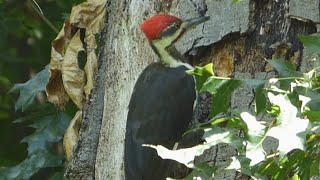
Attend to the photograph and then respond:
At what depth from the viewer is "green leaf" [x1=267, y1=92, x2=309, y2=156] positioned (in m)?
2.17

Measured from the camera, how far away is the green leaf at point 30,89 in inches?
151

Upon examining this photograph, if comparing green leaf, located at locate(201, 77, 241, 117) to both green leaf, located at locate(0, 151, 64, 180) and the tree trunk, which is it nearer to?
the tree trunk

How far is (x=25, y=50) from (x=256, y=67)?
2.16 meters

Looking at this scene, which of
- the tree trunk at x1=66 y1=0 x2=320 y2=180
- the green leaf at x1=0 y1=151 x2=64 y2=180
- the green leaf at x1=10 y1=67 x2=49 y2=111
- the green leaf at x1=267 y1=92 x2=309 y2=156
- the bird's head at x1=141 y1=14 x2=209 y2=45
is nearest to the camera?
the green leaf at x1=267 y1=92 x2=309 y2=156

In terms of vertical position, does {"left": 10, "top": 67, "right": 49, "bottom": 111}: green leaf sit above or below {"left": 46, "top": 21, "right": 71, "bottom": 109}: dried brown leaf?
below

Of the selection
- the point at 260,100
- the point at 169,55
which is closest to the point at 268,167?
the point at 260,100

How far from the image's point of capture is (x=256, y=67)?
9.79 feet

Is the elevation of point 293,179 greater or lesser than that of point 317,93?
lesser

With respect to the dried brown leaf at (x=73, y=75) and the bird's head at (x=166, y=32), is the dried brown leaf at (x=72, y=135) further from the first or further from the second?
the bird's head at (x=166, y=32)

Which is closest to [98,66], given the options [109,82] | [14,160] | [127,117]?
[109,82]

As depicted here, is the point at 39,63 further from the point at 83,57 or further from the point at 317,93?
the point at 317,93

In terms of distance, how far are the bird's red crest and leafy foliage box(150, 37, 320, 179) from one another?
2.14 feet

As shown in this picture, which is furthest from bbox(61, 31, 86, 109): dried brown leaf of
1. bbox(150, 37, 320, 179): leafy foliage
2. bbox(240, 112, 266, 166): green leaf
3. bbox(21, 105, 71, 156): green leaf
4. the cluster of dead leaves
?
bbox(240, 112, 266, 166): green leaf

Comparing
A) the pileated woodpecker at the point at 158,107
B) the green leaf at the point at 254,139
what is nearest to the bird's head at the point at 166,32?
the pileated woodpecker at the point at 158,107
